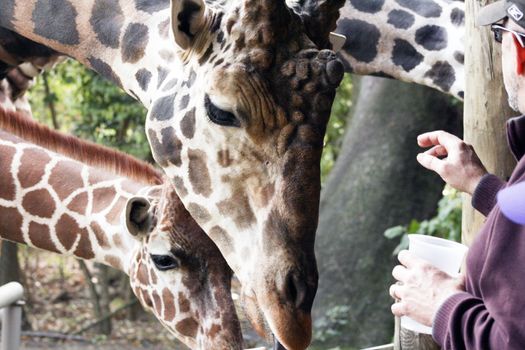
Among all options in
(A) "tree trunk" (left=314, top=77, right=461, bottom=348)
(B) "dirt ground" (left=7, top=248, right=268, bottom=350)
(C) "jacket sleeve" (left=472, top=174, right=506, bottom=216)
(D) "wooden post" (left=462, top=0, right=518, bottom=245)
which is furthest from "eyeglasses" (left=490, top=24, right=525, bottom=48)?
(A) "tree trunk" (left=314, top=77, right=461, bottom=348)

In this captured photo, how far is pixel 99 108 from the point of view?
8883 mm

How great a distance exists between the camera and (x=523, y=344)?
205 cm

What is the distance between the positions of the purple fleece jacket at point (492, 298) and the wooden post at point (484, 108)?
0.93 metres

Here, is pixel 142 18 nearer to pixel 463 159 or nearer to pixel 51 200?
pixel 51 200

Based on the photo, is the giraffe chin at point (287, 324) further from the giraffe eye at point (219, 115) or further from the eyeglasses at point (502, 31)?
the eyeglasses at point (502, 31)

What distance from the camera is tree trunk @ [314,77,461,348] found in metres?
7.91

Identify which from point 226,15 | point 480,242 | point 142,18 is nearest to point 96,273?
point 142,18

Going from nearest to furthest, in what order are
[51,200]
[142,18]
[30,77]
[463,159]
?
[463,159] < [142,18] < [51,200] < [30,77]

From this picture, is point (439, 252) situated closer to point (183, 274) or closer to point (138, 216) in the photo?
point (183, 274)

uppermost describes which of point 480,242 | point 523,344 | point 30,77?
point 30,77

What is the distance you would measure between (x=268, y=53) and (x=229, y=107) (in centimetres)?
22

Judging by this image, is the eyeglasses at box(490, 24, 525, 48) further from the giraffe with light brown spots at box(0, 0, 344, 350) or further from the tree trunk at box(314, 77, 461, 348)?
the tree trunk at box(314, 77, 461, 348)

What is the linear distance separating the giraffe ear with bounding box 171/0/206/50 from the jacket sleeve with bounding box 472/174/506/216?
114 cm

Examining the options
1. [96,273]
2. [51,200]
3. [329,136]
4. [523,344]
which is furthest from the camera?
[329,136]
